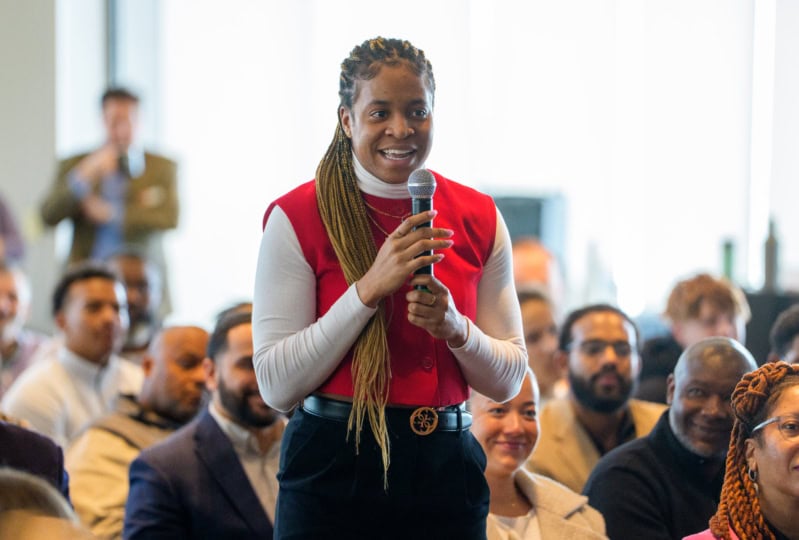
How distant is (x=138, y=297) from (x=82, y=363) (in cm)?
78

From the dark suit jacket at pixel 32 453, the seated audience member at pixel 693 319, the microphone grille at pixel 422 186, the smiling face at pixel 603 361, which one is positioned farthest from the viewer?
the seated audience member at pixel 693 319

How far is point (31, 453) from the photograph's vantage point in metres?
2.67

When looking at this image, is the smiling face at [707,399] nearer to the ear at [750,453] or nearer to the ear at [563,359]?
the ear at [750,453]

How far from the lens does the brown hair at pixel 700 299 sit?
4602mm

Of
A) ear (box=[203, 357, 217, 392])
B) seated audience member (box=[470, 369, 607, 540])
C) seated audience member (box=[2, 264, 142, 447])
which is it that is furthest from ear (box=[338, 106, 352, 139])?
seated audience member (box=[2, 264, 142, 447])

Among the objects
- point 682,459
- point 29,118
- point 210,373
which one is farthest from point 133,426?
point 29,118

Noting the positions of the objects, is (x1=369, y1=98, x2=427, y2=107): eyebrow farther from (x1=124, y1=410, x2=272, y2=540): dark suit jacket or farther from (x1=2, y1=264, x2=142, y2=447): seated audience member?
(x1=2, y1=264, x2=142, y2=447): seated audience member

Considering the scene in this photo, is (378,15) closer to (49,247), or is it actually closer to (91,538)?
(49,247)

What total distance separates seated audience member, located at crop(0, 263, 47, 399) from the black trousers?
11.0 ft

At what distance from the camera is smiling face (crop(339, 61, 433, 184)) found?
6.43 ft

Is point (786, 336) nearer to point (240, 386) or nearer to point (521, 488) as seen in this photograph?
point (521, 488)

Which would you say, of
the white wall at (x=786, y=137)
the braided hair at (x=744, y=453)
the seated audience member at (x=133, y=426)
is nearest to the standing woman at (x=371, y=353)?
the braided hair at (x=744, y=453)

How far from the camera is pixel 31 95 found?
24.2 feet

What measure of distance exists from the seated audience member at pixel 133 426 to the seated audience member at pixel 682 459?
138cm
